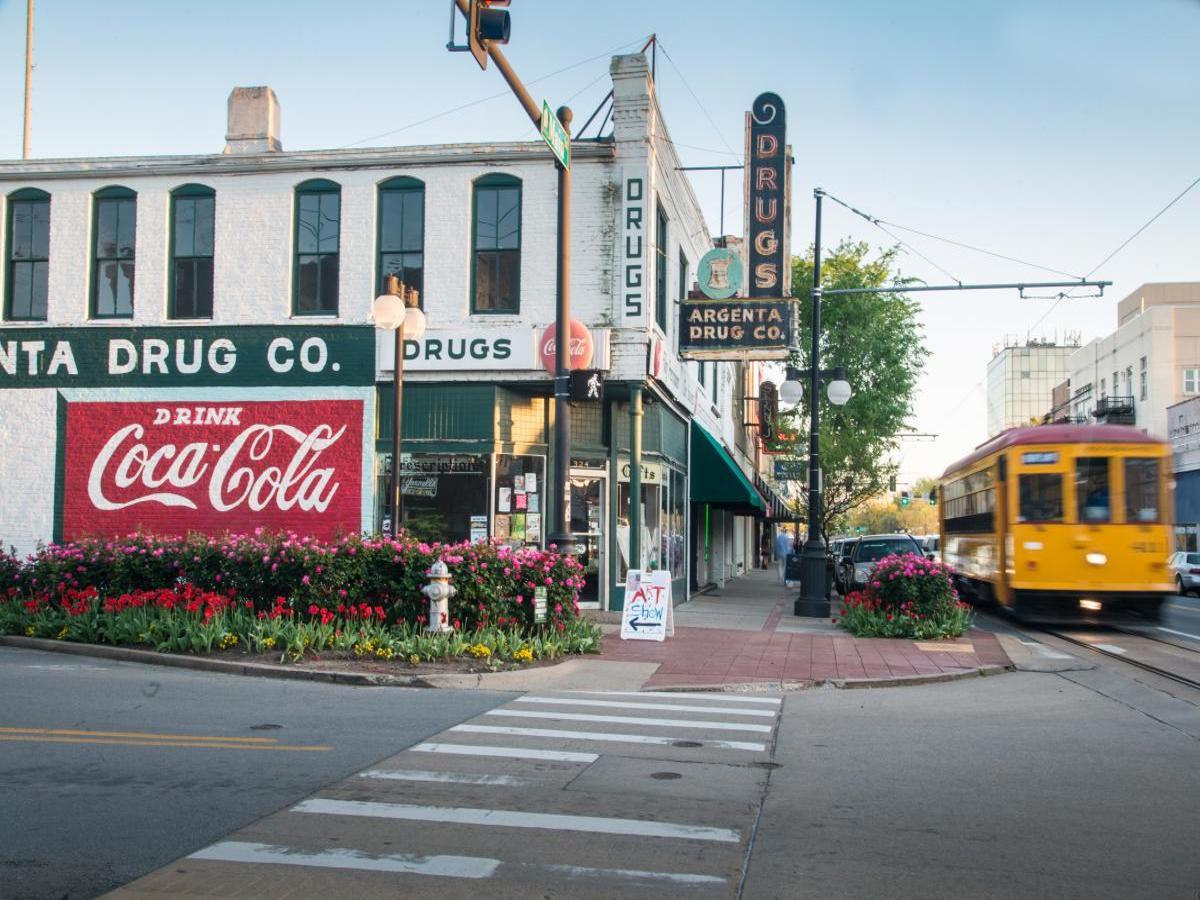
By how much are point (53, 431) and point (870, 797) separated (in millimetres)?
17488

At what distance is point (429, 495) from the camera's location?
1847cm

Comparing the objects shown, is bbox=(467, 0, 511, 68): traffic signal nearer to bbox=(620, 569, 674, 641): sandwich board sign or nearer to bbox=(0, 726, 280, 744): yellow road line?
bbox=(0, 726, 280, 744): yellow road line

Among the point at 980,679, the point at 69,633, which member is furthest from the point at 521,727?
the point at 69,633

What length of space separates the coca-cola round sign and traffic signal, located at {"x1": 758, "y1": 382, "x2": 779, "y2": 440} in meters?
23.2

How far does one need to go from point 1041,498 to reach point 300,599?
38.4ft

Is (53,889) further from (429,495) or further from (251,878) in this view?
(429,495)

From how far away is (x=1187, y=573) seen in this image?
3575 cm

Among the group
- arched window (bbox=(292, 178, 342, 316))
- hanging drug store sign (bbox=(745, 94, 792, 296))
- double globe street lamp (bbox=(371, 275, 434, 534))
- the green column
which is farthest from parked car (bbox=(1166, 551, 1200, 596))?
double globe street lamp (bbox=(371, 275, 434, 534))

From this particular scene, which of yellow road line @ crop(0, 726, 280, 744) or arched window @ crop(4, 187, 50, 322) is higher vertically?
arched window @ crop(4, 187, 50, 322)

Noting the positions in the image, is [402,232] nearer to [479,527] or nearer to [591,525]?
[479,527]

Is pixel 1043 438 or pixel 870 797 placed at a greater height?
pixel 1043 438

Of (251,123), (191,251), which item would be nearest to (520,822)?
(191,251)

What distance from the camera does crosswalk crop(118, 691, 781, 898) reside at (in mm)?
5090

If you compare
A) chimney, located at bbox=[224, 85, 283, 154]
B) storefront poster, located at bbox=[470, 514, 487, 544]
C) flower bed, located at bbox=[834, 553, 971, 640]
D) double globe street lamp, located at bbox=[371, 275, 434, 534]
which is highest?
chimney, located at bbox=[224, 85, 283, 154]
